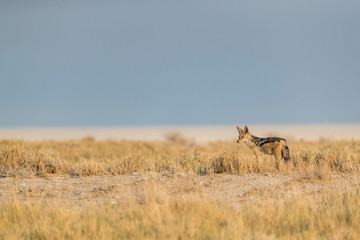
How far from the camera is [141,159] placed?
13.9 meters

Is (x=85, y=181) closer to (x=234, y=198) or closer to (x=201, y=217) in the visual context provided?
(x=234, y=198)

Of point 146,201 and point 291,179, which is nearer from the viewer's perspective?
point 146,201

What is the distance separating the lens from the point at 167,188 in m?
10.8

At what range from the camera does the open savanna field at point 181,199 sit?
7.64m

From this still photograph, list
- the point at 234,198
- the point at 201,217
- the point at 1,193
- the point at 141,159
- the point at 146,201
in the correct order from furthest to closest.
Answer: the point at 141,159, the point at 1,193, the point at 234,198, the point at 146,201, the point at 201,217

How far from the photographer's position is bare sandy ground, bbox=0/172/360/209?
32.0ft

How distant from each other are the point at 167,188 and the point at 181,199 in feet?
5.12

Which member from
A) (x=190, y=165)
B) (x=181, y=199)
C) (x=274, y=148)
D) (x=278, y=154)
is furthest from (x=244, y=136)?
(x=181, y=199)

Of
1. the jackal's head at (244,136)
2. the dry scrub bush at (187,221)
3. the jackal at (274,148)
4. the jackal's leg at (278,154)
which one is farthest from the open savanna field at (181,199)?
the jackal's head at (244,136)

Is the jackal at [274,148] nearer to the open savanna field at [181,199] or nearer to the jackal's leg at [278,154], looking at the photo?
the jackal's leg at [278,154]

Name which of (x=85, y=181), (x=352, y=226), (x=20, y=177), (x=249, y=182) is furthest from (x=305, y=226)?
(x=20, y=177)

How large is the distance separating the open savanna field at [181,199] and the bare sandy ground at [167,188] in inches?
0.8

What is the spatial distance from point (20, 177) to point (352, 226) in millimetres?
7906

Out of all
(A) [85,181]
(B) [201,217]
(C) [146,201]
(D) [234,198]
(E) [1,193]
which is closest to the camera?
(B) [201,217]
